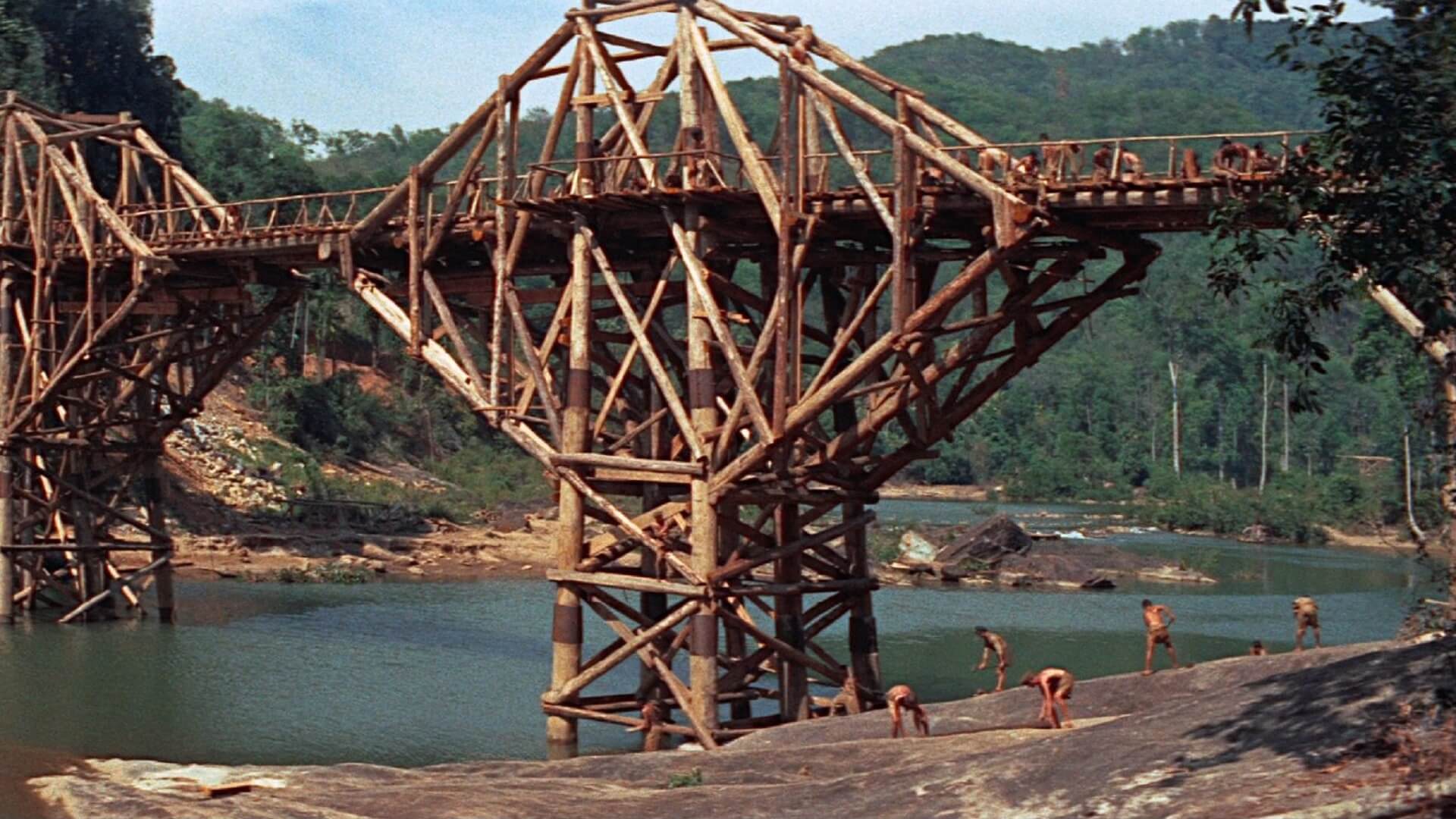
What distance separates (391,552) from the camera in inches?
2596

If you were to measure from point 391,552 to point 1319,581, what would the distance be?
33268mm

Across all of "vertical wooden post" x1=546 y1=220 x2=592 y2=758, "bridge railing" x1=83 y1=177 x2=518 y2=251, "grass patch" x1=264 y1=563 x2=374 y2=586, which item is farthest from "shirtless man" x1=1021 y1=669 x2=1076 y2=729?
"grass patch" x1=264 y1=563 x2=374 y2=586

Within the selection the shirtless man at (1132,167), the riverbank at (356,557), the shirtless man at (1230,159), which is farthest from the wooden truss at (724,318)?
the riverbank at (356,557)

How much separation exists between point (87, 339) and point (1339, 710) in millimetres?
34807

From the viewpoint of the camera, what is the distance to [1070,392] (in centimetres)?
13762

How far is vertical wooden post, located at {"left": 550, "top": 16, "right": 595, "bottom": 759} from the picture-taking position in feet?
103

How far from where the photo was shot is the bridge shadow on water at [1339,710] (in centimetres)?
1686

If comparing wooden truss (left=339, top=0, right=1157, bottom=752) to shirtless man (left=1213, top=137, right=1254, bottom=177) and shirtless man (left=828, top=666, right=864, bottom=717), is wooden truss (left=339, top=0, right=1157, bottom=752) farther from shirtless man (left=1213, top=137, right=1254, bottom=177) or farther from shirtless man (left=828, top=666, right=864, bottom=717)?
shirtless man (left=1213, top=137, right=1254, bottom=177)

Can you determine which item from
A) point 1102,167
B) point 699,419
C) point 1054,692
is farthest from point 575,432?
point 1054,692

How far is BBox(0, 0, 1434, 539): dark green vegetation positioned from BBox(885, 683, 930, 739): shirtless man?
26236mm

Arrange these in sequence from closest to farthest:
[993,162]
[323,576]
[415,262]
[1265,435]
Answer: [993,162] → [415,262] → [323,576] → [1265,435]

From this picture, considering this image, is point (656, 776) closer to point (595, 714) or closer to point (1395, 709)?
point (595, 714)

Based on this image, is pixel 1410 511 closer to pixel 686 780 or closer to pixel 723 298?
pixel 723 298

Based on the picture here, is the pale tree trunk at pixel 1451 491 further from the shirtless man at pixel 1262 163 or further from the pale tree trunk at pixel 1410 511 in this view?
the shirtless man at pixel 1262 163
